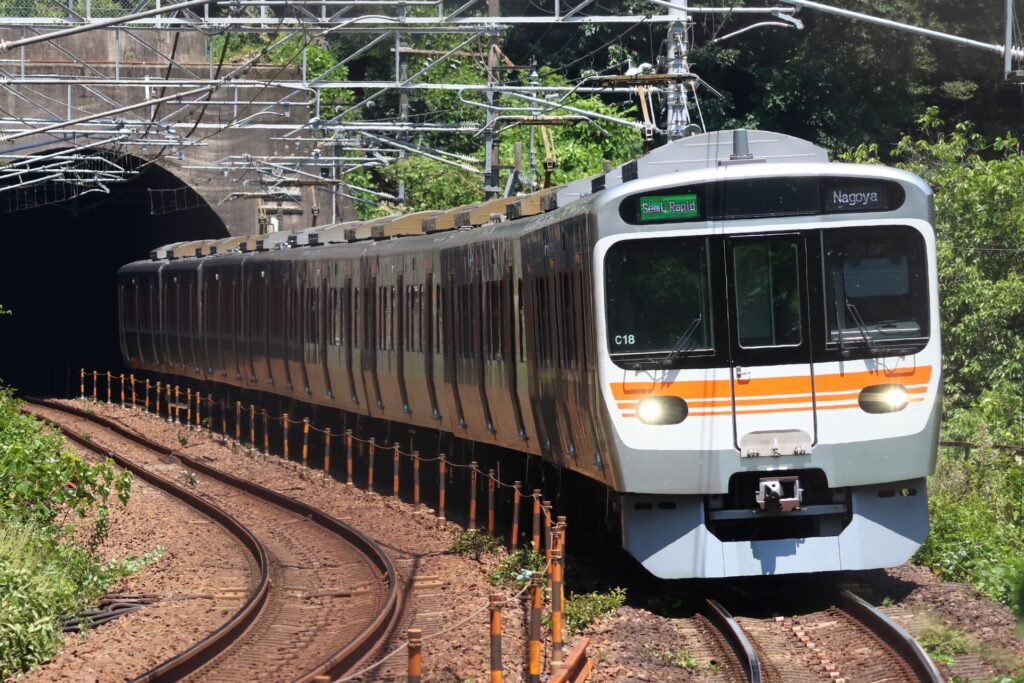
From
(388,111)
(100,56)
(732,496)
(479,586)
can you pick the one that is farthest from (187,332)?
(732,496)

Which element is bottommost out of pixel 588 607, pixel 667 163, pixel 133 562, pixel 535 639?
pixel 133 562

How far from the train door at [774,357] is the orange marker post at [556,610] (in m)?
1.61

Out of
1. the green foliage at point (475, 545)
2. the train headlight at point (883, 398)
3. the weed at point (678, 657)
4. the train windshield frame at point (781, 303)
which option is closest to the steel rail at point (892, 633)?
the weed at point (678, 657)

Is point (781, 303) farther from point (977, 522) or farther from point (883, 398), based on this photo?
point (977, 522)

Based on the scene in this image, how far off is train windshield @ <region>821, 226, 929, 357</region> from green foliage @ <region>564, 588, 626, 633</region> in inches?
88.3

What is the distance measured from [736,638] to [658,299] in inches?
92.3

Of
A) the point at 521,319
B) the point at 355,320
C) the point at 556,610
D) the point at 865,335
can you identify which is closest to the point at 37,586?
the point at 556,610

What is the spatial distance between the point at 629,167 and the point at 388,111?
36.7 meters

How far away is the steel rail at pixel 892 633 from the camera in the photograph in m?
8.49

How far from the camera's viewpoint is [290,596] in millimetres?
13188

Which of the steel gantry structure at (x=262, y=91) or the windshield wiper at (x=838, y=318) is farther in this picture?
the steel gantry structure at (x=262, y=91)

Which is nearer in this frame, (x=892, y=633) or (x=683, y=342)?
(x=892, y=633)

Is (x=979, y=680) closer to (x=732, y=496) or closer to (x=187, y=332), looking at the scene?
(x=732, y=496)

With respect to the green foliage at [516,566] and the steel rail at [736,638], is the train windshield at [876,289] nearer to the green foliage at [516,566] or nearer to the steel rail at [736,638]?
the steel rail at [736,638]
